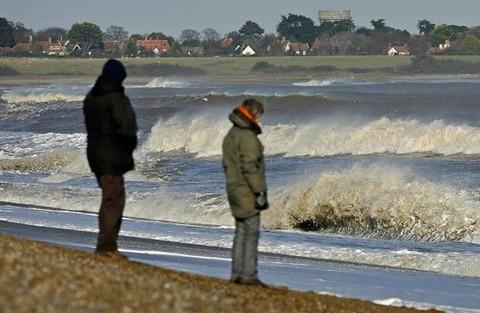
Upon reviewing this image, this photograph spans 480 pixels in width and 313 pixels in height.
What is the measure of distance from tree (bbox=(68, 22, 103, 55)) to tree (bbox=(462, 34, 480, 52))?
4407 centimetres

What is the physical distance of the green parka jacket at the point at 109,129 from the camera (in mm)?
11602

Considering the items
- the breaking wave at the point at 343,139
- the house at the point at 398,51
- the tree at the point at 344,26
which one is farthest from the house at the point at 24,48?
the breaking wave at the point at 343,139

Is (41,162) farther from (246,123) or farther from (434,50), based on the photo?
(434,50)

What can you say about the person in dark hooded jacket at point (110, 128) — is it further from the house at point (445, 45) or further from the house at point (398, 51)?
the house at point (398, 51)

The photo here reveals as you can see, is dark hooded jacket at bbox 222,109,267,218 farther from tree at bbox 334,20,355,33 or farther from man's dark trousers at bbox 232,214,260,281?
tree at bbox 334,20,355,33

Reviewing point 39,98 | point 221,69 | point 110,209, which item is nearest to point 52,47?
point 221,69

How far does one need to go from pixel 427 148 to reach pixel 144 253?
25.1 m

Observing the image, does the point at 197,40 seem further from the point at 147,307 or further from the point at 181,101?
the point at 147,307

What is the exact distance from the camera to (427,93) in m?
84.3

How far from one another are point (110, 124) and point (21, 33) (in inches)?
7059

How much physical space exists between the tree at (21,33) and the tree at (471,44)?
5749cm

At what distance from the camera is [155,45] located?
18050 cm

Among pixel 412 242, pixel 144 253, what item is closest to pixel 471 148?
pixel 412 242

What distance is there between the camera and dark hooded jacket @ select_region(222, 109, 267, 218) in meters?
11.1
